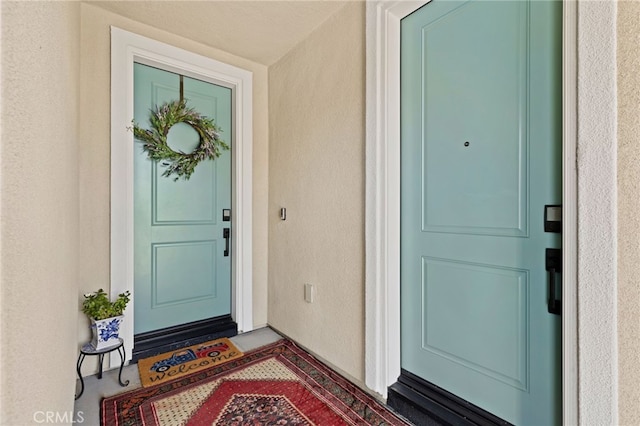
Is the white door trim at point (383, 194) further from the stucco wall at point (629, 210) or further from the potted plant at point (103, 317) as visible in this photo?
the potted plant at point (103, 317)

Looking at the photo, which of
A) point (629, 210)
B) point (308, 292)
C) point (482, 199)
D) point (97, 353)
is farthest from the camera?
point (308, 292)

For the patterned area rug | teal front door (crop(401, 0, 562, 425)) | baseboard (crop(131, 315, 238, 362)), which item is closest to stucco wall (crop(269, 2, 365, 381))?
the patterned area rug

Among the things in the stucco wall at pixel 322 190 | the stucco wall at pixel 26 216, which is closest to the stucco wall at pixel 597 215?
the stucco wall at pixel 322 190

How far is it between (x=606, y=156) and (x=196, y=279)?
104 inches

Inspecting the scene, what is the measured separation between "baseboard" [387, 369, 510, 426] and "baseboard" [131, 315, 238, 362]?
151 centimetres

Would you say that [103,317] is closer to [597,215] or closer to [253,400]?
[253,400]

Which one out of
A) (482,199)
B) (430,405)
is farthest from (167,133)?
(430,405)

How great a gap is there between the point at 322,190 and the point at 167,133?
4.34 feet

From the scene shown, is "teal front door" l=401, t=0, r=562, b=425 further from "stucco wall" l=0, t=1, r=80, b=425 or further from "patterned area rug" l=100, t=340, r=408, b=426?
"stucco wall" l=0, t=1, r=80, b=425

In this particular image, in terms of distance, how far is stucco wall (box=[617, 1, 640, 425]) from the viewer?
897mm

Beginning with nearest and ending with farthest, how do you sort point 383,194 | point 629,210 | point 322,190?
1. point 629,210
2. point 383,194
3. point 322,190

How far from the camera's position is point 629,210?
0.91m

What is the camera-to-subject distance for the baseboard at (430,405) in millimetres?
1354

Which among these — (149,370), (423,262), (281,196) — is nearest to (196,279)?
(149,370)
